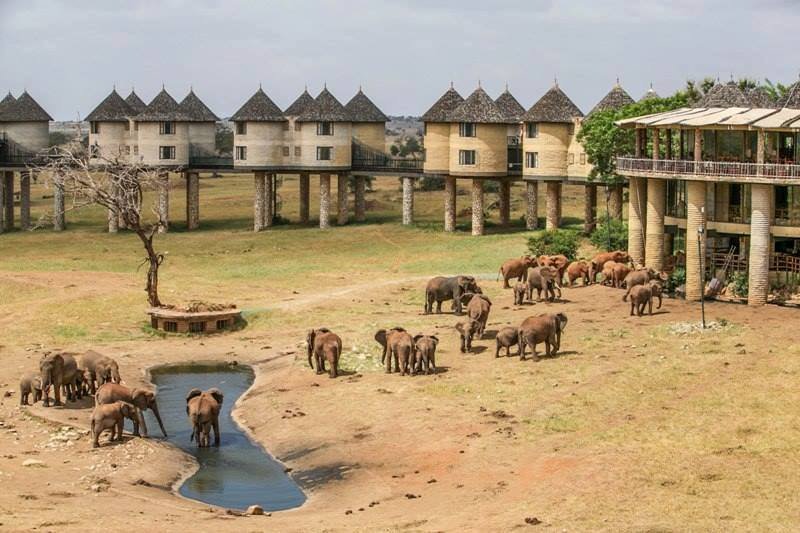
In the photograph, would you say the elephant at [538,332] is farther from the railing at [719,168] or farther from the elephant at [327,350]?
the railing at [719,168]

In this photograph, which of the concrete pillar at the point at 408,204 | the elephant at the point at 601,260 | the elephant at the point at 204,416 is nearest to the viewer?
the elephant at the point at 204,416

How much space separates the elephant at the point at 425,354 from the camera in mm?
48156

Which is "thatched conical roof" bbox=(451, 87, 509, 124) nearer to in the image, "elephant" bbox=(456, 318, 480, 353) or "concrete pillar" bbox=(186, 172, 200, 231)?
"concrete pillar" bbox=(186, 172, 200, 231)

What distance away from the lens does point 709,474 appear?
114 feet

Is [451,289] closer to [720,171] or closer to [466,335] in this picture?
[466,335]

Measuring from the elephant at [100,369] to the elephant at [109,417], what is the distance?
5.29 m

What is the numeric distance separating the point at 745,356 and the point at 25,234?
67.7 meters

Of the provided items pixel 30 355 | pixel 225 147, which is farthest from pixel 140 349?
pixel 225 147

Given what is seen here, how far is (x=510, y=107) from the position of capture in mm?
100312

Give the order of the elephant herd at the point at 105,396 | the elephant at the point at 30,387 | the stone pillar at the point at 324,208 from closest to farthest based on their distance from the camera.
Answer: the elephant herd at the point at 105,396 → the elephant at the point at 30,387 → the stone pillar at the point at 324,208

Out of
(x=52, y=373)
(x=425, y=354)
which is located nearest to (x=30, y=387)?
(x=52, y=373)

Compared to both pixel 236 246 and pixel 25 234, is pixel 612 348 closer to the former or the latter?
pixel 236 246

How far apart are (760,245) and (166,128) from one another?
56.5 m

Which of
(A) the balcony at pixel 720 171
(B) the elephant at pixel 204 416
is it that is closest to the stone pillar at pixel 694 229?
(A) the balcony at pixel 720 171
